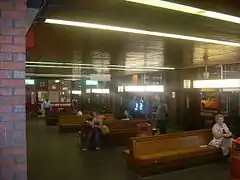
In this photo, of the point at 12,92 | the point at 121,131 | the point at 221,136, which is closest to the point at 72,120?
the point at 121,131

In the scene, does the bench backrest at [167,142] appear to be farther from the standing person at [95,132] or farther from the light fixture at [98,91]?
the light fixture at [98,91]

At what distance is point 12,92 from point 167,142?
18.2 feet

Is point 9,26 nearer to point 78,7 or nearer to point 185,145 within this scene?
point 78,7

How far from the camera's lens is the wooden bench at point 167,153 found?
6680mm

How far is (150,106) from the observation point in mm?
15789

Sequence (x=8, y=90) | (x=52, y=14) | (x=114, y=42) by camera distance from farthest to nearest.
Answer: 1. (x=114, y=42)
2. (x=52, y=14)
3. (x=8, y=90)

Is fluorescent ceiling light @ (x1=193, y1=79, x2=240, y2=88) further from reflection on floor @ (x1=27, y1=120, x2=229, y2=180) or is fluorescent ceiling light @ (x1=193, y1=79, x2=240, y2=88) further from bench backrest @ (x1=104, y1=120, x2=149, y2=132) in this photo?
bench backrest @ (x1=104, y1=120, x2=149, y2=132)

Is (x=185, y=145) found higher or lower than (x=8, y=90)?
lower

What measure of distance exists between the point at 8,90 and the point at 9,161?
679mm

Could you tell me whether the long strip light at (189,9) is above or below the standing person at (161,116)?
above

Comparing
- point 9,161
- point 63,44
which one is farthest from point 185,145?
point 9,161

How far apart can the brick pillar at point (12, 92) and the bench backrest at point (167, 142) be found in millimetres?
4371

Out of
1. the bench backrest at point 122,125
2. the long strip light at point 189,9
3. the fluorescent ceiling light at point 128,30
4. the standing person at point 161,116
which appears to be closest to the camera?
the long strip light at point 189,9

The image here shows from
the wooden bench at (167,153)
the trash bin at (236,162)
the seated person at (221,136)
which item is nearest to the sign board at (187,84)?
the wooden bench at (167,153)
